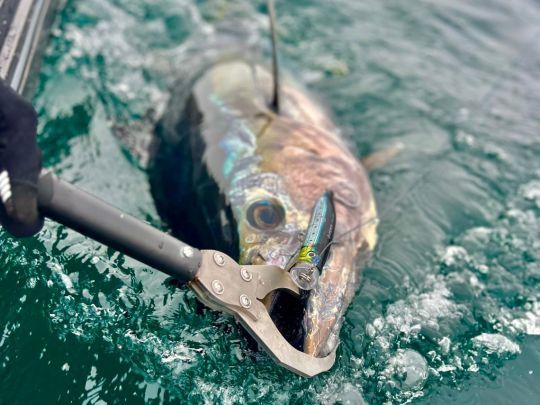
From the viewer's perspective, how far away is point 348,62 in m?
5.21

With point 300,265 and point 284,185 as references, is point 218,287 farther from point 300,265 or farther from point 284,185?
point 284,185

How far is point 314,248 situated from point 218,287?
1.69 feet

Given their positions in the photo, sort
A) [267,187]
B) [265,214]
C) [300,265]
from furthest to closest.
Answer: [267,187], [265,214], [300,265]

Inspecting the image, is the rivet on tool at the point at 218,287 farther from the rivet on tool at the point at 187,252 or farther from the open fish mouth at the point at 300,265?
the open fish mouth at the point at 300,265

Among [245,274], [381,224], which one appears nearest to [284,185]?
[381,224]

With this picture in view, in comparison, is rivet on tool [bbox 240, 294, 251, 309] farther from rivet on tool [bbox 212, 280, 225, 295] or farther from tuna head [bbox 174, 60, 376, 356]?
tuna head [bbox 174, 60, 376, 356]

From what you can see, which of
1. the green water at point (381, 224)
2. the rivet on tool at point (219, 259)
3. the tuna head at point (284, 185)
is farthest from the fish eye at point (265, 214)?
the rivet on tool at point (219, 259)

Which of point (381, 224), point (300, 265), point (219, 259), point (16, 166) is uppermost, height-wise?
point (16, 166)

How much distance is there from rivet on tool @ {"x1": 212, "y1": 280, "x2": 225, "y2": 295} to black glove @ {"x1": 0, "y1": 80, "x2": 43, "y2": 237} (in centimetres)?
64

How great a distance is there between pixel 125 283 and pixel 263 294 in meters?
0.87

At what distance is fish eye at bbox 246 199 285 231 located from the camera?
272cm

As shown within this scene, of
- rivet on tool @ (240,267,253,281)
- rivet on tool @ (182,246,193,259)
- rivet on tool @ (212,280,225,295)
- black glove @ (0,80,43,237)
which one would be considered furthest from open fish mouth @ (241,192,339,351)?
black glove @ (0,80,43,237)

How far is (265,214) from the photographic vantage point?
9.10 feet

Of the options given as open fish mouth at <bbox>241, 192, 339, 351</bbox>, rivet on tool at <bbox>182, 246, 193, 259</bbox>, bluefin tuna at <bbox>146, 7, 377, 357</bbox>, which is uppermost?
rivet on tool at <bbox>182, 246, 193, 259</bbox>
